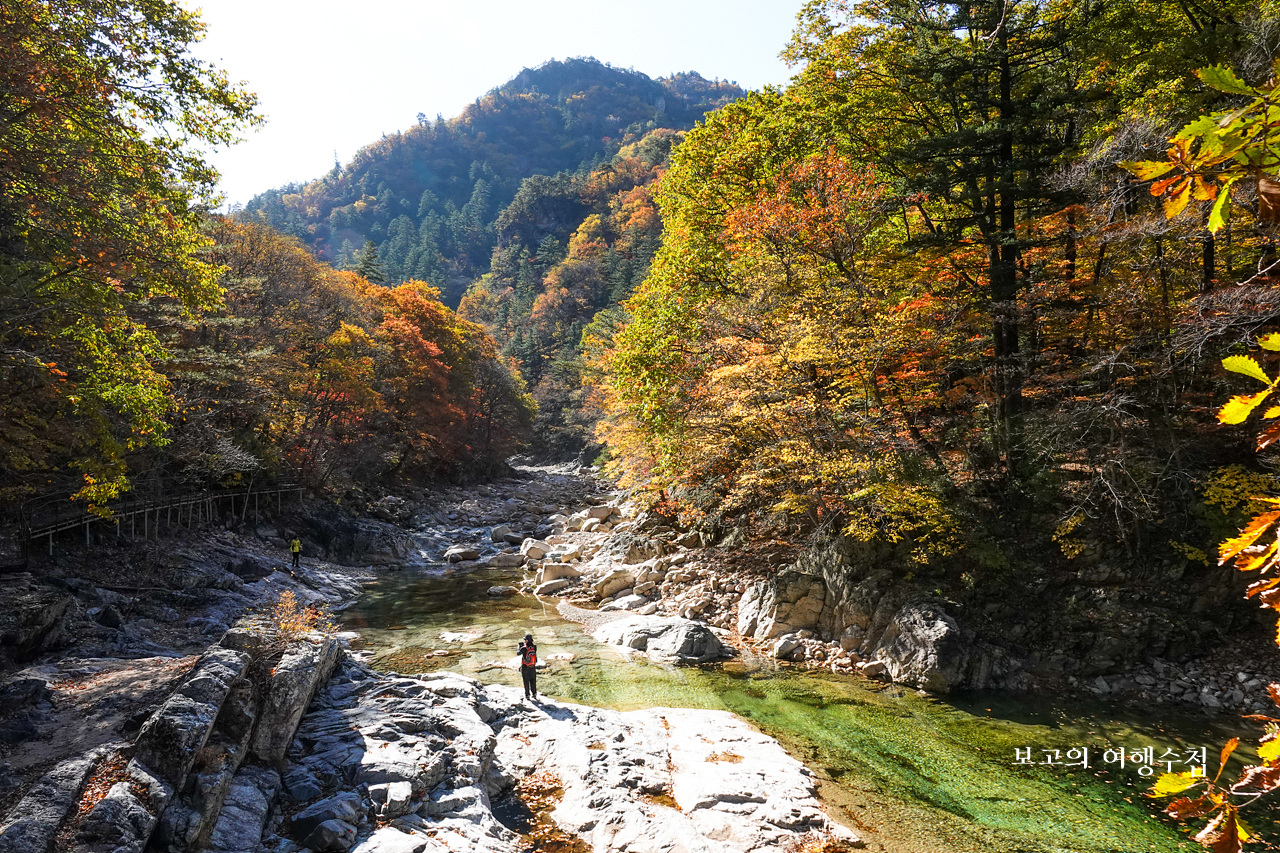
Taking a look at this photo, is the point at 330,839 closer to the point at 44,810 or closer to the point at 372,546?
the point at 44,810

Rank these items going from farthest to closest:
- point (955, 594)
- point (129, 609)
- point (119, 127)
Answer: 1. point (129, 609)
2. point (955, 594)
3. point (119, 127)

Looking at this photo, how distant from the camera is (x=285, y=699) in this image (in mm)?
7828

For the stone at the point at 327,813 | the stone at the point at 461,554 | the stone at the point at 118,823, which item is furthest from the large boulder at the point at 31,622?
the stone at the point at 461,554

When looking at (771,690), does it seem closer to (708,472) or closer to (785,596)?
(785,596)

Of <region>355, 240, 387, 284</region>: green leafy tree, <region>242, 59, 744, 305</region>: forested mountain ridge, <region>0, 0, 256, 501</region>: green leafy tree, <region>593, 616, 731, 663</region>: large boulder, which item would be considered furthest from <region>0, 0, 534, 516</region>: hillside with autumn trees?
<region>242, 59, 744, 305</region>: forested mountain ridge

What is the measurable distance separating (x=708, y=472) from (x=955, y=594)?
23.2ft

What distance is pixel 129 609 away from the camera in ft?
45.3

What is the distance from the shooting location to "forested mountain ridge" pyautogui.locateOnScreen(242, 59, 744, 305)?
117m

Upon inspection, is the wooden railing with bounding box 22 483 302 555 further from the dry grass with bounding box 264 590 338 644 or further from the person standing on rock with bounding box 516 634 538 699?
the person standing on rock with bounding box 516 634 538 699

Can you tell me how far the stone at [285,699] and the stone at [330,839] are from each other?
1.48 m

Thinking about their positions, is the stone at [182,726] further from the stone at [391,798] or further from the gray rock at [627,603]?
the gray rock at [627,603]

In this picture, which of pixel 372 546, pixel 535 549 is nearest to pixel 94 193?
pixel 535 549

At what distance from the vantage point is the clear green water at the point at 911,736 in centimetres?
745

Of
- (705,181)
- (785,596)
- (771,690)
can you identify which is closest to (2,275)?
(771,690)
